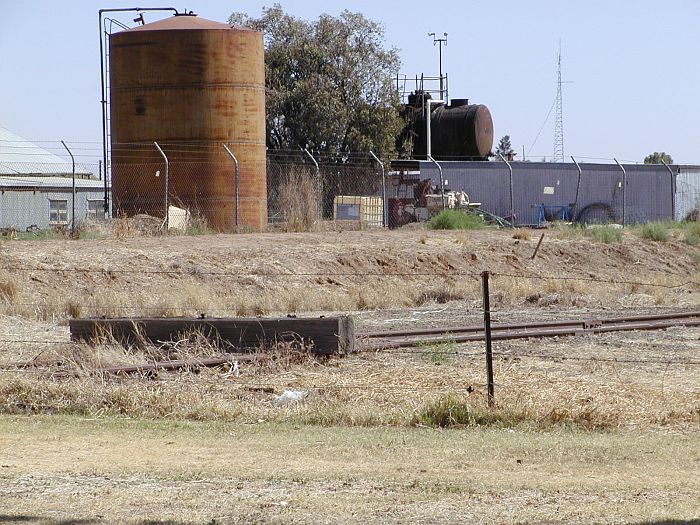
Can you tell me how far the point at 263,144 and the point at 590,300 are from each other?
14.1 m

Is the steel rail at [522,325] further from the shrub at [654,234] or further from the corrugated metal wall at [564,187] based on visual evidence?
the corrugated metal wall at [564,187]

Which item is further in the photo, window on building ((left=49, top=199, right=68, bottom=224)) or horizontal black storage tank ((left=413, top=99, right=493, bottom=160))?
horizontal black storage tank ((left=413, top=99, right=493, bottom=160))

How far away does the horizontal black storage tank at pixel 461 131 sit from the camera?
50.3 meters

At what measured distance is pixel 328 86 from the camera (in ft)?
176

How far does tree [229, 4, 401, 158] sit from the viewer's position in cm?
5262

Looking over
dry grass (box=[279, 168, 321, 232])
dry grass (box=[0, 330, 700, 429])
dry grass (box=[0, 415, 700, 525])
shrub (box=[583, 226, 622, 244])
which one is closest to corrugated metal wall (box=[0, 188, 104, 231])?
dry grass (box=[279, 168, 321, 232])

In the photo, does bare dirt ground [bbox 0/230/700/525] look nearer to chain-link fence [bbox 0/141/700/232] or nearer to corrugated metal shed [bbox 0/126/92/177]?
chain-link fence [bbox 0/141/700/232]

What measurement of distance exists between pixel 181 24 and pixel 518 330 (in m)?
19.6

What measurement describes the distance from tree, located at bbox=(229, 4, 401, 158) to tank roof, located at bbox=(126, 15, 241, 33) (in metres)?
18.3

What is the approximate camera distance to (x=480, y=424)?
10344mm

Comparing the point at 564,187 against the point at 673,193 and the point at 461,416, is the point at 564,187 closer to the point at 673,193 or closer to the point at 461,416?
the point at 673,193

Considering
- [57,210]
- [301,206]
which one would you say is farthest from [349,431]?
[57,210]

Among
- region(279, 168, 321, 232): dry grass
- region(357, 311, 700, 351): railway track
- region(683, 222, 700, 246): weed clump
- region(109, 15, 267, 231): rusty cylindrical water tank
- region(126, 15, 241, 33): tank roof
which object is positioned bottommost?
region(357, 311, 700, 351): railway track

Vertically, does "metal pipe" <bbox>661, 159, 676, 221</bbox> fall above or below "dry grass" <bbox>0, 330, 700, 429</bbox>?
above
